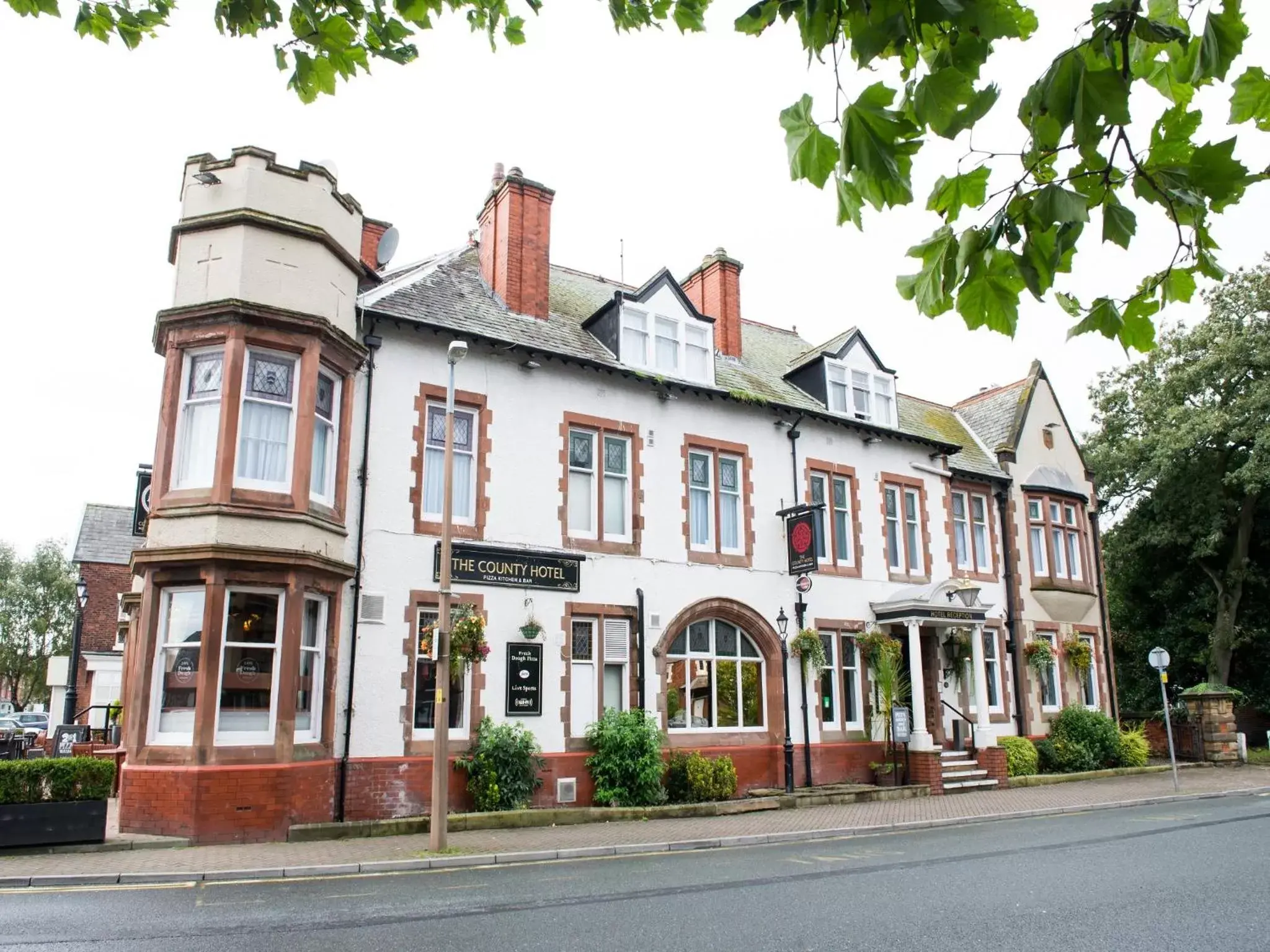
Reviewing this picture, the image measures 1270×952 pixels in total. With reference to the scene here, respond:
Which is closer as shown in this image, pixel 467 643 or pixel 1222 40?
pixel 1222 40

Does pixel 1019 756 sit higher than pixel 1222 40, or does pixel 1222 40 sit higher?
pixel 1222 40

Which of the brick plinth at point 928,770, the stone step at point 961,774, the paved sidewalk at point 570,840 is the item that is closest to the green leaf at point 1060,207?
the paved sidewalk at point 570,840

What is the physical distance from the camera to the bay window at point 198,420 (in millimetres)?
14688

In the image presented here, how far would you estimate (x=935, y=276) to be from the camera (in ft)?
10.3

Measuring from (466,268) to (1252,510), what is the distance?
29183mm

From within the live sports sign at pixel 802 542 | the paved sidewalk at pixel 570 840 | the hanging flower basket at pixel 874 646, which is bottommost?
the paved sidewalk at pixel 570 840

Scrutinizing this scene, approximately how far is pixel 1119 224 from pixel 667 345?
17937mm

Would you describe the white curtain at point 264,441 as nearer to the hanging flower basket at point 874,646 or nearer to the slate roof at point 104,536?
the hanging flower basket at point 874,646

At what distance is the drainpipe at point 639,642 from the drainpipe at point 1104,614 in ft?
54.6

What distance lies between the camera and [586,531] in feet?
61.4

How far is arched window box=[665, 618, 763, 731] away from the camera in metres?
19.3

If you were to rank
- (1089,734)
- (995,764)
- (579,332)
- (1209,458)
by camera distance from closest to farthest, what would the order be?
(579,332) → (995,764) → (1089,734) → (1209,458)

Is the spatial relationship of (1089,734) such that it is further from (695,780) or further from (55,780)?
(55,780)

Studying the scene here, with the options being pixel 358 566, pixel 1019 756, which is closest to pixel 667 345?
pixel 358 566
